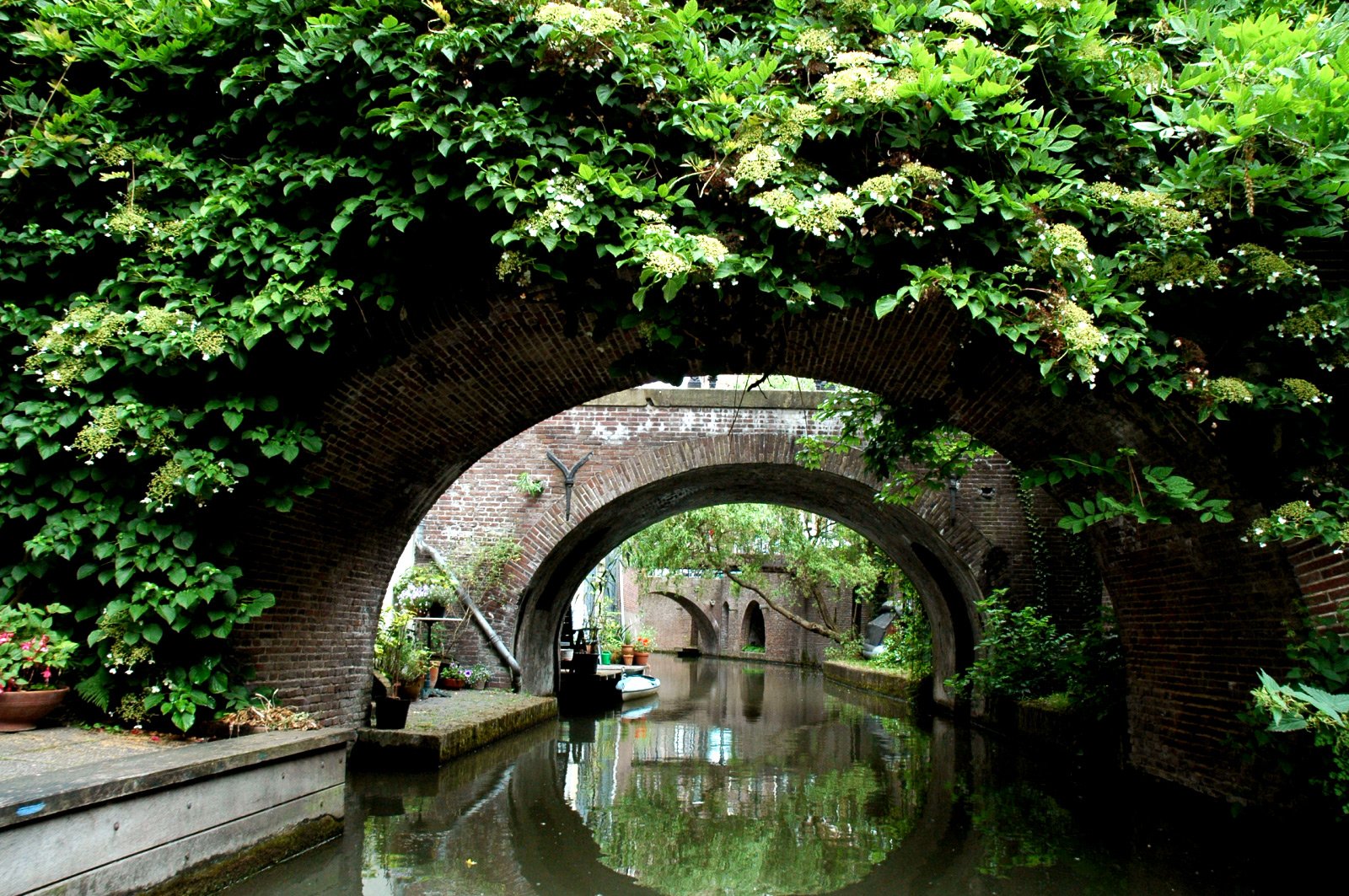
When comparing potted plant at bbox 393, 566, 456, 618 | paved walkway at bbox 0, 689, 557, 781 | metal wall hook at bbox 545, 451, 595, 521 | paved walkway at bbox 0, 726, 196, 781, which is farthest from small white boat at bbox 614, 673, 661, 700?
paved walkway at bbox 0, 726, 196, 781

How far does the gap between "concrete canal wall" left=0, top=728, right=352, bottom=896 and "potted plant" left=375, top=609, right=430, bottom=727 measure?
104 inches

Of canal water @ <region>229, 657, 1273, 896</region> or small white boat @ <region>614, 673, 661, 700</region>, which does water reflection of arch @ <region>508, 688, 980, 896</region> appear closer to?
canal water @ <region>229, 657, 1273, 896</region>

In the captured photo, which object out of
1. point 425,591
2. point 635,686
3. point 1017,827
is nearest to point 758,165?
point 1017,827

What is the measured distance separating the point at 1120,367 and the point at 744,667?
1126 inches

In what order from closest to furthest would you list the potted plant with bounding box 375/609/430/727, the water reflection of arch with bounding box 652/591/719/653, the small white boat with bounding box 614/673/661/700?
the potted plant with bounding box 375/609/430/727
the small white boat with bounding box 614/673/661/700
the water reflection of arch with bounding box 652/591/719/653

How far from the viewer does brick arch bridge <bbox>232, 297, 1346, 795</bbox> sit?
531 cm

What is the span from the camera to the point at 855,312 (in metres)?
5.62

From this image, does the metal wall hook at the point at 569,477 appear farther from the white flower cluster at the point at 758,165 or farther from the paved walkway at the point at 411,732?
the white flower cluster at the point at 758,165

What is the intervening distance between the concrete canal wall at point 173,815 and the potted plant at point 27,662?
0.92 m

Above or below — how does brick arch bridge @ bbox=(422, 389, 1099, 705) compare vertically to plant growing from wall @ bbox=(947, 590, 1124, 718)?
above

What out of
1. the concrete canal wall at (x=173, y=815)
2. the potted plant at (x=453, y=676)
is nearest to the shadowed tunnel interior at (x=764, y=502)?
the potted plant at (x=453, y=676)

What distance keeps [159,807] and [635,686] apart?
13538 mm

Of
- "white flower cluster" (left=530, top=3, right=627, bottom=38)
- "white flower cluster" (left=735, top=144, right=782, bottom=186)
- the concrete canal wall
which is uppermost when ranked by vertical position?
"white flower cluster" (left=530, top=3, right=627, bottom=38)

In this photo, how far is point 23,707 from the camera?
4.68 meters
